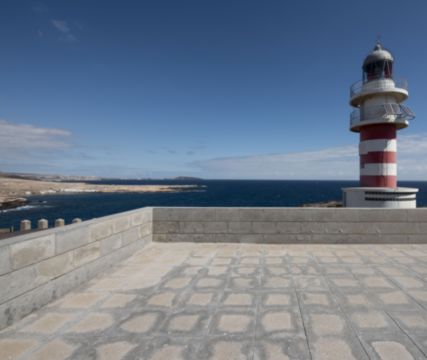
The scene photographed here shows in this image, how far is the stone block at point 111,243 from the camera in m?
4.95

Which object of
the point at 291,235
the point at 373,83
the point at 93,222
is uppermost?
the point at 373,83

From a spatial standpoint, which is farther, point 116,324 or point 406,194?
point 406,194

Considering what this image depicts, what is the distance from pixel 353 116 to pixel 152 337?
14.8 meters

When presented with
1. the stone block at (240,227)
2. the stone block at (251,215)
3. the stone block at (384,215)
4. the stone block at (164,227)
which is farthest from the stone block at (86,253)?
the stone block at (384,215)

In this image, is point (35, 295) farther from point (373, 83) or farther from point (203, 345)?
point (373, 83)

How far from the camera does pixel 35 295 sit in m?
3.42

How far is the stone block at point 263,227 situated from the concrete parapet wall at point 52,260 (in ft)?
10.9

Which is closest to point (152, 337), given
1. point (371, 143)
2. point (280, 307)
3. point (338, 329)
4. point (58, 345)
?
point (58, 345)

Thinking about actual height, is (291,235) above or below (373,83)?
below

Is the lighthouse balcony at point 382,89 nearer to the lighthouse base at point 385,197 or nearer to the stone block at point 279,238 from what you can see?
the lighthouse base at point 385,197

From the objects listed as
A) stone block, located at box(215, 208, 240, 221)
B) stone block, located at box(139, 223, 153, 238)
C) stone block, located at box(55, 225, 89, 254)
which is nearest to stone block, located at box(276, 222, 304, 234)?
stone block, located at box(215, 208, 240, 221)

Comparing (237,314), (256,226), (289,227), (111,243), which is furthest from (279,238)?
(111,243)

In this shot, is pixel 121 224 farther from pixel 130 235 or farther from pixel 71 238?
pixel 71 238

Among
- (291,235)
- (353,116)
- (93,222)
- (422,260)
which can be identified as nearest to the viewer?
(93,222)
